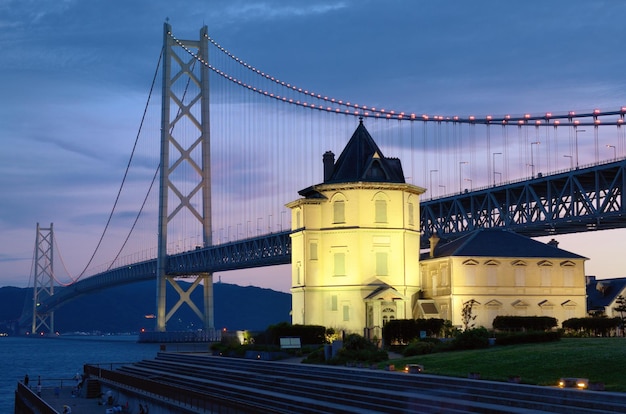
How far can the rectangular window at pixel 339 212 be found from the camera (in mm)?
54094

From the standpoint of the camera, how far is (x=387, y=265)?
53656 mm

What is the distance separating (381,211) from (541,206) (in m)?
34.1

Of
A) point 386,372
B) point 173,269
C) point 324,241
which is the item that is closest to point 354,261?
point 324,241

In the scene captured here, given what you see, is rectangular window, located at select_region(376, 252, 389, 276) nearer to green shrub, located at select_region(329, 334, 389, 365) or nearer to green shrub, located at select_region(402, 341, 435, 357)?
green shrub, located at select_region(329, 334, 389, 365)

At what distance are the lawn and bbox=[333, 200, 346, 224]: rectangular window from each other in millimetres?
19194

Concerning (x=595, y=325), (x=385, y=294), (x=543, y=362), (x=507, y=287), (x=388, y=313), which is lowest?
(x=543, y=362)

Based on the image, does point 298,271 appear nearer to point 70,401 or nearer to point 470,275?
point 470,275

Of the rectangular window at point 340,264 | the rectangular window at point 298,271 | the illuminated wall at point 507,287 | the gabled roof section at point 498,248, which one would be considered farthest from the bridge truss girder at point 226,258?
the illuminated wall at point 507,287

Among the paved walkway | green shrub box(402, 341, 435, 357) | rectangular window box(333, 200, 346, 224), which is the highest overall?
rectangular window box(333, 200, 346, 224)

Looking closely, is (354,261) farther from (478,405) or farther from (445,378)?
(478,405)

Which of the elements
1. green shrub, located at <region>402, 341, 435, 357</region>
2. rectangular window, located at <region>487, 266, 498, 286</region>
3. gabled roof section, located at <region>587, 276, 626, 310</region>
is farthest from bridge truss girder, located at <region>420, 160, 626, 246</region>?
green shrub, located at <region>402, 341, 435, 357</region>

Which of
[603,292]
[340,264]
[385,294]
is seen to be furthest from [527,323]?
[603,292]

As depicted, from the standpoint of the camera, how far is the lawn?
25.8 metres

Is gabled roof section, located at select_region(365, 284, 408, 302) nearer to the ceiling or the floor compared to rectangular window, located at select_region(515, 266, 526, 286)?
nearer to the floor
